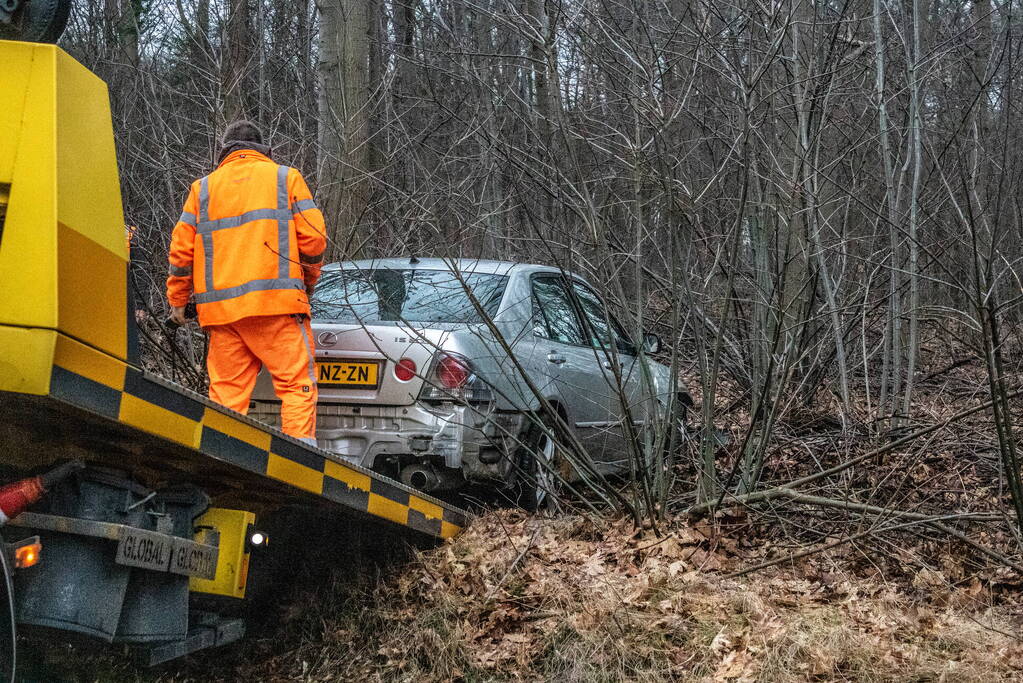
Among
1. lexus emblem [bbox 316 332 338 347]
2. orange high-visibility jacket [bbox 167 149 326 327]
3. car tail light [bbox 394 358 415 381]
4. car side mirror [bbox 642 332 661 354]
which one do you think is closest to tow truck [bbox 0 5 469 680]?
orange high-visibility jacket [bbox 167 149 326 327]

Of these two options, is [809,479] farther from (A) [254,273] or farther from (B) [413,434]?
(A) [254,273]

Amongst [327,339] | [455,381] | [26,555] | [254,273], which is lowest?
[26,555]

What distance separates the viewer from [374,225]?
839 centimetres

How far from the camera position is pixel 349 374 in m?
5.91

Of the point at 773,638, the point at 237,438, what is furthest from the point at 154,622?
the point at 773,638

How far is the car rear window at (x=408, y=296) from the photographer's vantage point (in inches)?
244

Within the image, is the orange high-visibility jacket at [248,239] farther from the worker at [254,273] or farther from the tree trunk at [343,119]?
the tree trunk at [343,119]

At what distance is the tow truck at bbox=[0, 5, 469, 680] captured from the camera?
2.97m

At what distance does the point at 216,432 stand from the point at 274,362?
167 centimetres

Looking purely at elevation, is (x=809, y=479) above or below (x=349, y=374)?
below

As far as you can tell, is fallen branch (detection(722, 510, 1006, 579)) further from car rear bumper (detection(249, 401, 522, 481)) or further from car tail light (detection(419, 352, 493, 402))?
car tail light (detection(419, 352, 493, 402))

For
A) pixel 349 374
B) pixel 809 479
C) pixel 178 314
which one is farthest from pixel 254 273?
pixel 809 479

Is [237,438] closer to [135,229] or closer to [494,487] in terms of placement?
[494,487]

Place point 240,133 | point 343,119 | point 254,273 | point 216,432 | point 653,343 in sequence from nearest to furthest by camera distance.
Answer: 1. point 216,432
2. point 254,273
3. point 240,133
4. point 653,343
5. point 343,119
